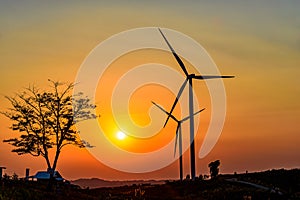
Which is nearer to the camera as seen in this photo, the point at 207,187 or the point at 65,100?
the point at 207,187

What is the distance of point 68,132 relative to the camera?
69625 mm

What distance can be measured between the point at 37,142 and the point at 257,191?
30774 millimetres

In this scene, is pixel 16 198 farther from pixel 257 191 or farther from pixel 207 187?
pixel 207 187

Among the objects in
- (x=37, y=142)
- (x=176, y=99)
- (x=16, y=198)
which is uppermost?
(x=176, y=99)

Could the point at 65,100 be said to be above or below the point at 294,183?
above

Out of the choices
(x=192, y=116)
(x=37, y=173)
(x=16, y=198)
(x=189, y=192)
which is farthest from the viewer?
(x=37, y=173)

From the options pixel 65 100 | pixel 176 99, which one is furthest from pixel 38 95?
pixel 176 99

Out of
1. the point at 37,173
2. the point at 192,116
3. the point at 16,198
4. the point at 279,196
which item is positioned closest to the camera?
the point at 16,198

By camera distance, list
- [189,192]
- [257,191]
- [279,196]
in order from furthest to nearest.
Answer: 1. [189,192]
2. [257,191]
3. [279,196]

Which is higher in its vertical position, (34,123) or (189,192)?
(34,123)

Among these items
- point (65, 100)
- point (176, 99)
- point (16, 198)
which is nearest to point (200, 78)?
point (176, 99)

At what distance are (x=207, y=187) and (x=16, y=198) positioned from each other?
2893 cm

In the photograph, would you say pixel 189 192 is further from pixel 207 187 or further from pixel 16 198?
pixel 16 198

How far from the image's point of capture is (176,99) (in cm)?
6944
